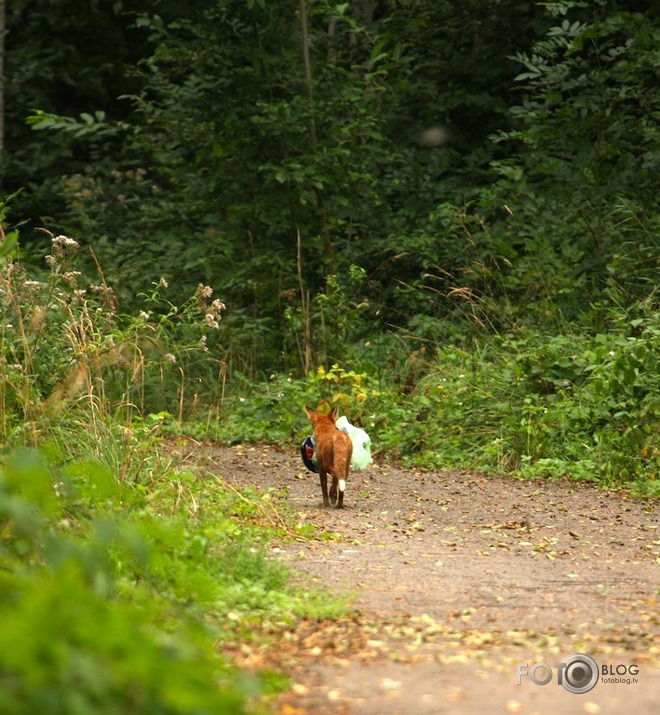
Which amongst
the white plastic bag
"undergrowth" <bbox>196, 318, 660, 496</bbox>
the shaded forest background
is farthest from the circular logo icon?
the white plastic bag

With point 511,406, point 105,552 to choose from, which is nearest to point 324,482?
point 511,406

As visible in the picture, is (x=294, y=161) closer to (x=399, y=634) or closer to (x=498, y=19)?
(x=498, y=19)

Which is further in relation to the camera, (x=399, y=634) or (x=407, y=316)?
(x=407, y=316)

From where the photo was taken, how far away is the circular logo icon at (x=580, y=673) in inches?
168

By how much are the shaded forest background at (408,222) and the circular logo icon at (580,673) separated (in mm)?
5652

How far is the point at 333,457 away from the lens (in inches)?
339

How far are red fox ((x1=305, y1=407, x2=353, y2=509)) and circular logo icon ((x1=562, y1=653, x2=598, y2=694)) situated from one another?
3.93 m

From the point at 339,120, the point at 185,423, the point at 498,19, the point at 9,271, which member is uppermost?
the point at 498,19

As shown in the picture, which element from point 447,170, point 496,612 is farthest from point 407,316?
point 496,612

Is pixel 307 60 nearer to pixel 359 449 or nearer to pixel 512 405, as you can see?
pixel 512 405

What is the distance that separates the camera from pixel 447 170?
56.0ft

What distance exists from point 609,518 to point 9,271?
4.37 metres

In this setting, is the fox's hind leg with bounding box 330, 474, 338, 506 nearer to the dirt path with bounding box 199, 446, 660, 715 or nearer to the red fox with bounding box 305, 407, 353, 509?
the red fox with bounding box 305, 407, 353, 509

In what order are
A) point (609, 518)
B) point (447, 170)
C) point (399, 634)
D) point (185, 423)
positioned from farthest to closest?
point (447, 170) < point (185, 423) < point (609, 518) < point (399, 634)
